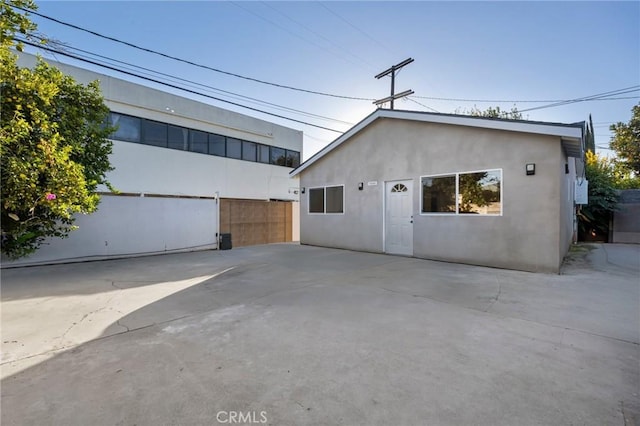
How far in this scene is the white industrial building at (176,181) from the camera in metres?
8.66

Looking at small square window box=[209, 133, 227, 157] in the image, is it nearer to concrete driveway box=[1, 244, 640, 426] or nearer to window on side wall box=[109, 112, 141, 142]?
window on side wall box=[109, 112, 141, 142]

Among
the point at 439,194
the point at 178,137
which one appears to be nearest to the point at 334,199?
the point at 439,194

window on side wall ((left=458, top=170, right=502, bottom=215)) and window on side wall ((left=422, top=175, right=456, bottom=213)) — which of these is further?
window on side wall ((left=422, top=175, right=456, bottom=213))

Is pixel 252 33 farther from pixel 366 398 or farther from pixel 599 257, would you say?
pixel 599 257

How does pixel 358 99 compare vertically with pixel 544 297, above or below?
above

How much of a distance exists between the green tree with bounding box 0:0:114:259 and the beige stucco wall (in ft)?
22.8

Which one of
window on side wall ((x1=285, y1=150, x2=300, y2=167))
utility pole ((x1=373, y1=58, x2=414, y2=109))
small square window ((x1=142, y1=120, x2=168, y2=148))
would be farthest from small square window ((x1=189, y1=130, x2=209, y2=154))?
utility pole ((x1=373, y1=58, x2=414, y2=109))

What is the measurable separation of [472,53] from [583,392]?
10.9m

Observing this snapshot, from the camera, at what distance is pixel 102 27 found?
6.89m

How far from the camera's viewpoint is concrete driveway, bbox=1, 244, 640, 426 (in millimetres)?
1885

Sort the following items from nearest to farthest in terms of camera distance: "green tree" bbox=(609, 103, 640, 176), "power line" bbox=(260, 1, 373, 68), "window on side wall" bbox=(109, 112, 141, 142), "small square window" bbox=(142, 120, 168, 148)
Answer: "power line" bbox=(260, 1, 373, 68), "window on side wall" bbox=(109, 112, 141, 142), "small square window" bbox=(142, 120, 168, 148), "green tree" bbox=(609, 103, 640, 176)

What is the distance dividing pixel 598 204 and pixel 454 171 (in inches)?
364

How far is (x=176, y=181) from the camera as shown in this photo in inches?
479

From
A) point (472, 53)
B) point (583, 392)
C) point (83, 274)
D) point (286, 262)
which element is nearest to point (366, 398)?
point (583, 392)
